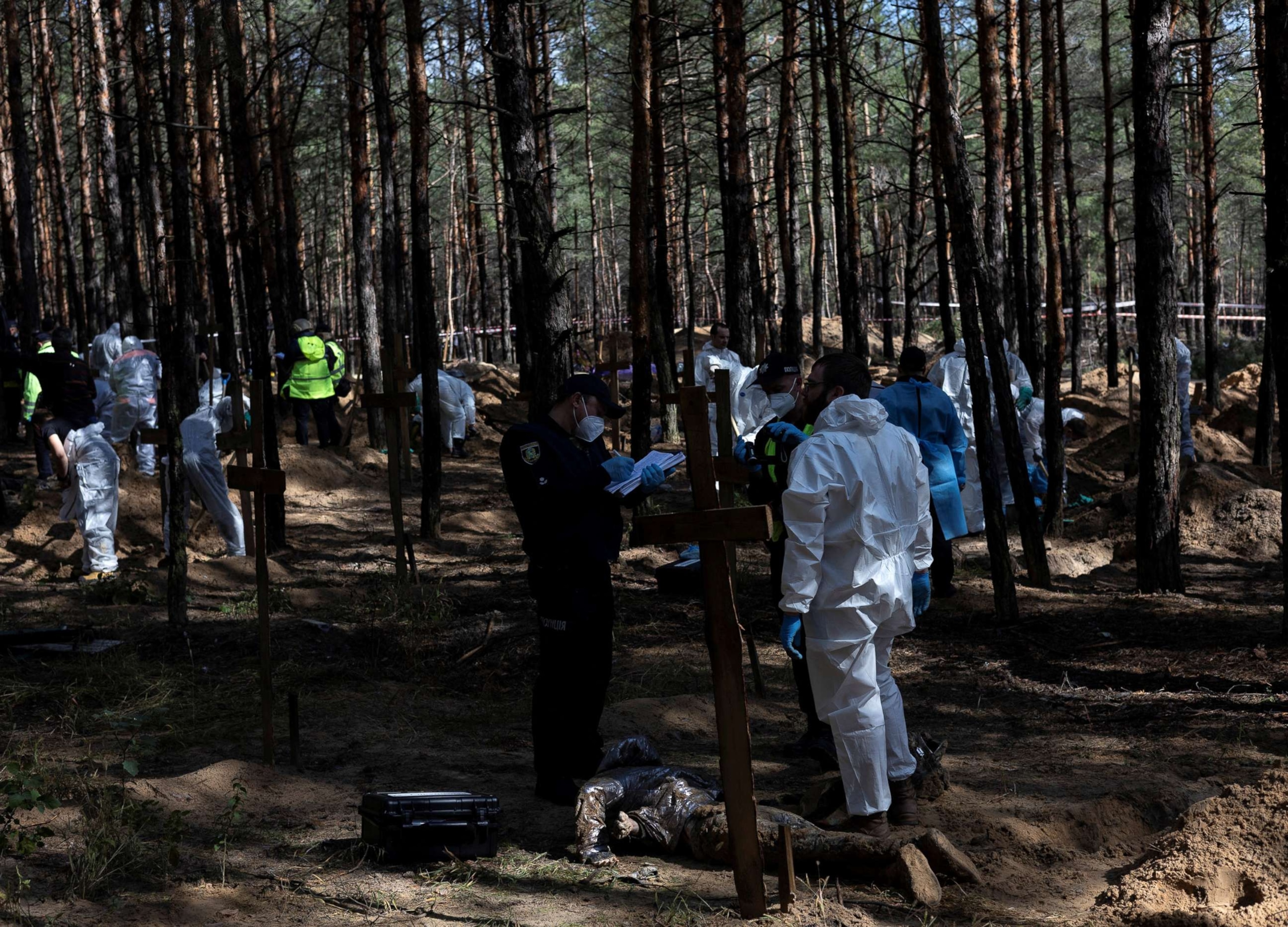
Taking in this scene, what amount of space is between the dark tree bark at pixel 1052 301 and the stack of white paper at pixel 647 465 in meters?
8.37

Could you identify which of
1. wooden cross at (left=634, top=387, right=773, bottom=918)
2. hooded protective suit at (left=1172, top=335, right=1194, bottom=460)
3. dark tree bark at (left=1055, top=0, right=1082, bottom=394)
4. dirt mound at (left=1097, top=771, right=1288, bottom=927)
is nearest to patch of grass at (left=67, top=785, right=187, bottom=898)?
wooden cross at (left=634, top=387, right=773, bottom=918)

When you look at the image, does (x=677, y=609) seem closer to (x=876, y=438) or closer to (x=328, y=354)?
(x=876, y=438)

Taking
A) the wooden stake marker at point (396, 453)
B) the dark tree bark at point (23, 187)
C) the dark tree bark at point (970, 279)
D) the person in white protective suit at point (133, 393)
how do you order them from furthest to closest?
the dark tree bark at point (23, 187)
the person in white protective suit at point (133, 393)
the wooden stake marker at point (396, 453)
the dark tree bark at point (970, 279)

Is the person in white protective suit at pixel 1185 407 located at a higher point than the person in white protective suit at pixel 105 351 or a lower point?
lower

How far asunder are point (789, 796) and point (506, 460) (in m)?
Result: 1.94

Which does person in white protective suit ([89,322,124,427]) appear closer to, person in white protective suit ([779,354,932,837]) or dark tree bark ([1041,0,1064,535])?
dark tree bark ([1041,0,1064,535])

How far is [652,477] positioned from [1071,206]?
19.2 metres

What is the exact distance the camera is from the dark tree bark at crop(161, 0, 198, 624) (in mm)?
8414

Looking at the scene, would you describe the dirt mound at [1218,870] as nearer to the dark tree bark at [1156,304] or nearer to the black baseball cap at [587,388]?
the black baseball cap at [587,388]

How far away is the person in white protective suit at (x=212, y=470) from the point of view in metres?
11.6

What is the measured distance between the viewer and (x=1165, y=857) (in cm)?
449

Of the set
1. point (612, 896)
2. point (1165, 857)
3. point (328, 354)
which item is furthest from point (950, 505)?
point (328, 354)

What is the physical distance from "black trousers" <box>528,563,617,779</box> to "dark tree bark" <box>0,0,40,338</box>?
1703 centimetres

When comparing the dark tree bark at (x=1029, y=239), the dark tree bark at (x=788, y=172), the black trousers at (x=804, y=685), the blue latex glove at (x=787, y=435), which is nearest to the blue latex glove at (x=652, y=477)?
the blue latex glove at (x=787, y=435)
